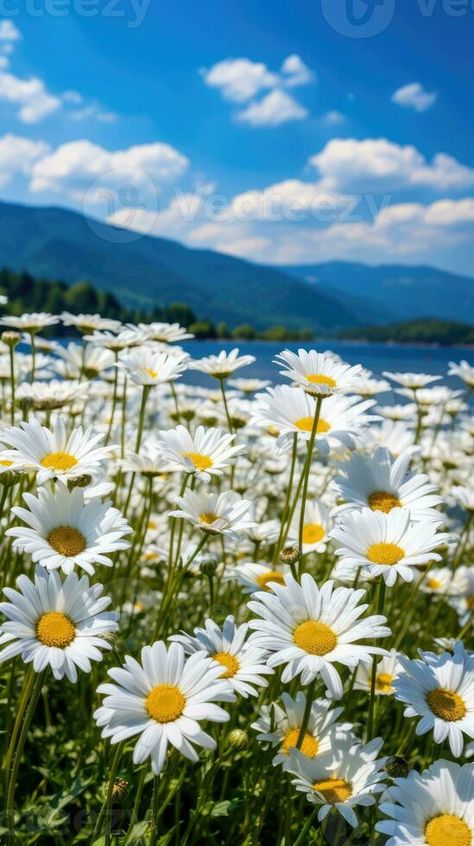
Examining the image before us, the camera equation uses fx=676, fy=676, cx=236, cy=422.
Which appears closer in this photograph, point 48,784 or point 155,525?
point 48,784

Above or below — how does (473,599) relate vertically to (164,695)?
below

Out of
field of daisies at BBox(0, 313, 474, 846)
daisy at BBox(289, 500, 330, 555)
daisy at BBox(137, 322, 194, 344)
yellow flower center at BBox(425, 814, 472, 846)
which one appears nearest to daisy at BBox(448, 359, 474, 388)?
field of daisies at BBox(0, 313, 474, 846)

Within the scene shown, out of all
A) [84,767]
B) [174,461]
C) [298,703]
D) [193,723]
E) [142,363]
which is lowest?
[84,767]

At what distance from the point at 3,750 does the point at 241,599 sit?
1.22 m

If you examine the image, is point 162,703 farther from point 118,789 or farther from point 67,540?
point 67,540

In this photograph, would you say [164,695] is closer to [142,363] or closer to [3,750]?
[3,750]

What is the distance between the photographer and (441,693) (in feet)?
4.93

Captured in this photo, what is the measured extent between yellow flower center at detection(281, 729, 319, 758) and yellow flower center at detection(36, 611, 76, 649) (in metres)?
0.60

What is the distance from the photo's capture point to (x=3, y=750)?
6.19 feet

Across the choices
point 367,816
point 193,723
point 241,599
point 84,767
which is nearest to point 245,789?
point 367,816

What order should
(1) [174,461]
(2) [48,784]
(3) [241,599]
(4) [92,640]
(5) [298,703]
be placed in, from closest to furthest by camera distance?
(4) [92,640]
(5) [298,703]
(1) [174,461]
(2) [48,784]
(3) [241,599]

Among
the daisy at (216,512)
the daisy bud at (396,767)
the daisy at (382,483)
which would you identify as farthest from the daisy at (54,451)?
the daisy bud at (396,767)

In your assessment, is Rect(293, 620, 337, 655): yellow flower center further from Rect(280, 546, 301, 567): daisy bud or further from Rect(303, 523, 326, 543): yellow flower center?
Rect(303, 523, 326, 543): yellow flower center

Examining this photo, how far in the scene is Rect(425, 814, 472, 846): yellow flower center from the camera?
1.29 m
